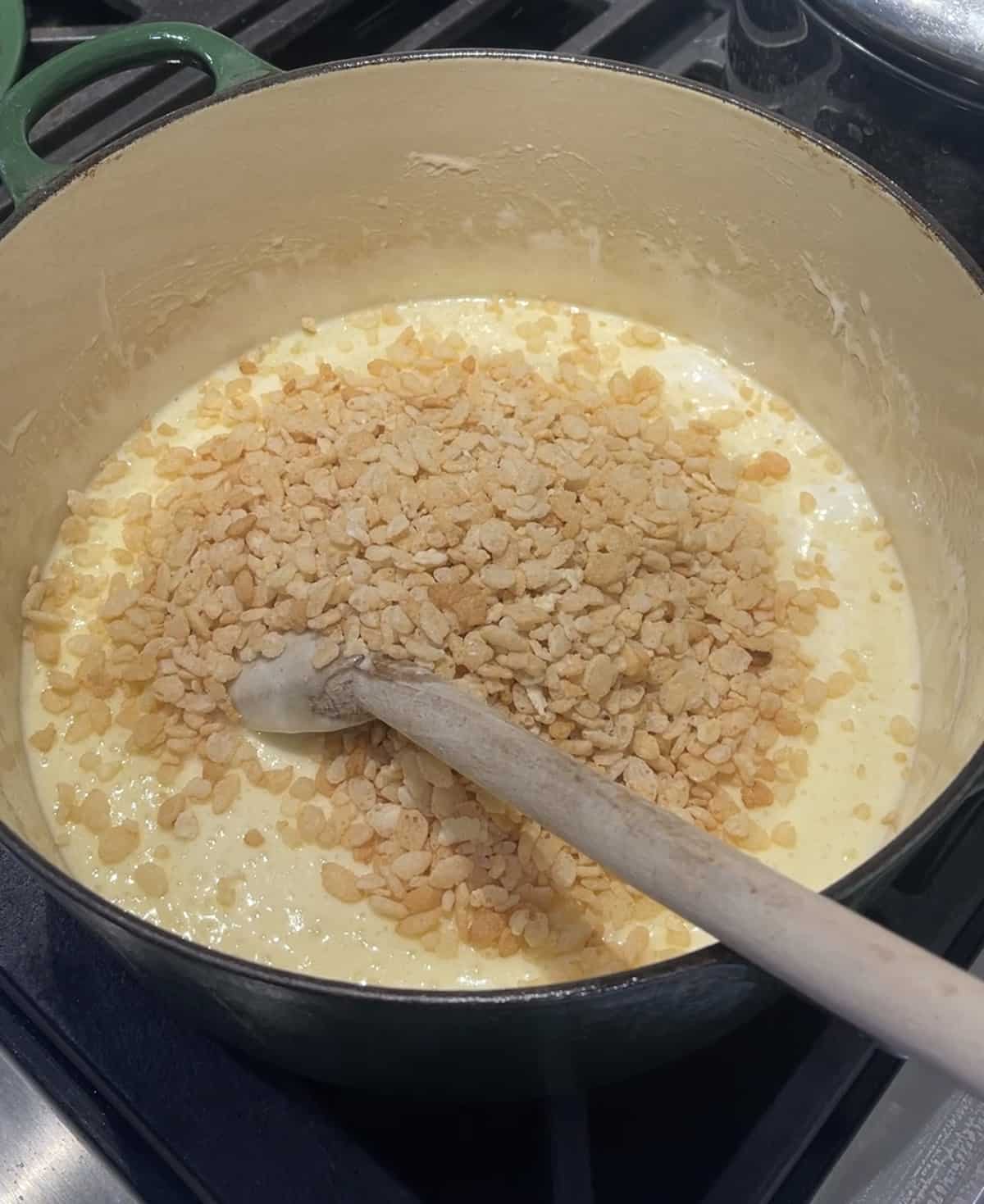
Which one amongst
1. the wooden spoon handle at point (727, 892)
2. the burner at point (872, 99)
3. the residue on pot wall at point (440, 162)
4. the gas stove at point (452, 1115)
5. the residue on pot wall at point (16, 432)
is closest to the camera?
the wooden spoon handle at point (727, 892)

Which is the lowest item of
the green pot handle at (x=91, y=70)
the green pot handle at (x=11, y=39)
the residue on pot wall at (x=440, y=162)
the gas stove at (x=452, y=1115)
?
the gas stove at (x=452, y=1115)

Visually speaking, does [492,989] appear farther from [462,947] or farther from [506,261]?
[506,261]

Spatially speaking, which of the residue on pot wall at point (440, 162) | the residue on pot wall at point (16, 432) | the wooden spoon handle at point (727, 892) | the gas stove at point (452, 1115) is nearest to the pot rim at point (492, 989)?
the wooden spoon handle at point (727, 892)

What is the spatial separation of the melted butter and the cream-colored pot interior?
3 centimetres

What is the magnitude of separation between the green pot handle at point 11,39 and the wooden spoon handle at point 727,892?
0.60 metres

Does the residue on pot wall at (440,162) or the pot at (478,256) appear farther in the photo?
the residue on pot wall at (440,162)

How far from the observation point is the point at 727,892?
531mm

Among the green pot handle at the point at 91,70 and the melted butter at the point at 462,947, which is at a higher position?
the green pot handle at the point at 91,70

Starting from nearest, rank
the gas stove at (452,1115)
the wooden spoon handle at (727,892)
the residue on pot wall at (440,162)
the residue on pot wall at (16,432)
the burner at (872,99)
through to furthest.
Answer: the wooden spoon handle at (727,892), the gas stove at (452,1115), the burner at (872,99), the residue on pot wall at (16,432), the residue on pot wall at (440,162)

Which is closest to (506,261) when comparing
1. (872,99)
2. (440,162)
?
(440,162)

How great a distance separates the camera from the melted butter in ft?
2.58

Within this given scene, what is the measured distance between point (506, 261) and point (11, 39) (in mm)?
507

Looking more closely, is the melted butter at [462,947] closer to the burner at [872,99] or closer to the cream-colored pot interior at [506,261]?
the cream-colored pot interior at [506,261]

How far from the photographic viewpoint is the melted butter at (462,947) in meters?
0.79
